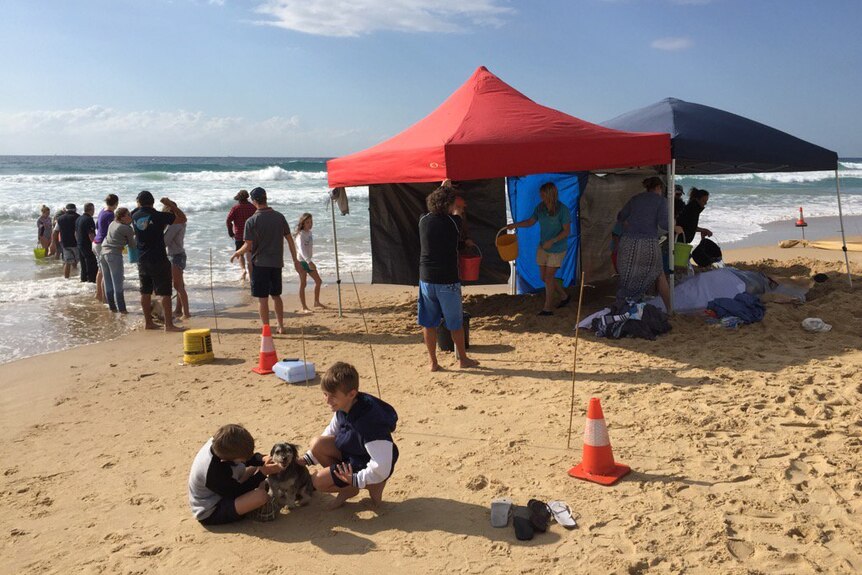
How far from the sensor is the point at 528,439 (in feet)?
14.8

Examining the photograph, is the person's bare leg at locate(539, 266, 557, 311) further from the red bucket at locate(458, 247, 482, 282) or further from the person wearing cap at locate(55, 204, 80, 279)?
the person wearing cap at locate(55, 204, 80, 279)

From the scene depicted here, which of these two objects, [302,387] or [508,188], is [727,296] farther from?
[302,387]

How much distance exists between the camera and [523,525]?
3.33 meters

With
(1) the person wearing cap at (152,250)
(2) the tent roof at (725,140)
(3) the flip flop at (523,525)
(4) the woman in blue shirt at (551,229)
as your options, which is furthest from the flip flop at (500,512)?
(1) the person wearing cap at (152,250)

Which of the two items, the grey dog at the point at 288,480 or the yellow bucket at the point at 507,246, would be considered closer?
the grey dog at the point at 288,480

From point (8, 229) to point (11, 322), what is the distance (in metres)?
12.6

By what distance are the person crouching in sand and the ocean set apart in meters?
5.45

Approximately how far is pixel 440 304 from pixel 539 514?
276 cm

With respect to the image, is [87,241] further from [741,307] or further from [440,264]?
[741,307]

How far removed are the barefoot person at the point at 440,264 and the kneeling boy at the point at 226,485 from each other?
102 inches

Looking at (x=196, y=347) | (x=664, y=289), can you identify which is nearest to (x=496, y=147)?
(x=664, y=289)

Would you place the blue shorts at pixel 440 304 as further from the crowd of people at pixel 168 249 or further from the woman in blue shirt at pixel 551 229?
the crowd of people at pixel 168 249

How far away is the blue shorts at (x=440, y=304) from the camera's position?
5.88 m

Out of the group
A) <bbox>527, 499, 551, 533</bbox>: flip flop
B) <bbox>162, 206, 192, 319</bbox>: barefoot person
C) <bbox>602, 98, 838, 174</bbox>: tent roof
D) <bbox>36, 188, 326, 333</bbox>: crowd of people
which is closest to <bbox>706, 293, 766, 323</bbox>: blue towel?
<bbox>602, 98, 838, 174</bbox>: tent roof
